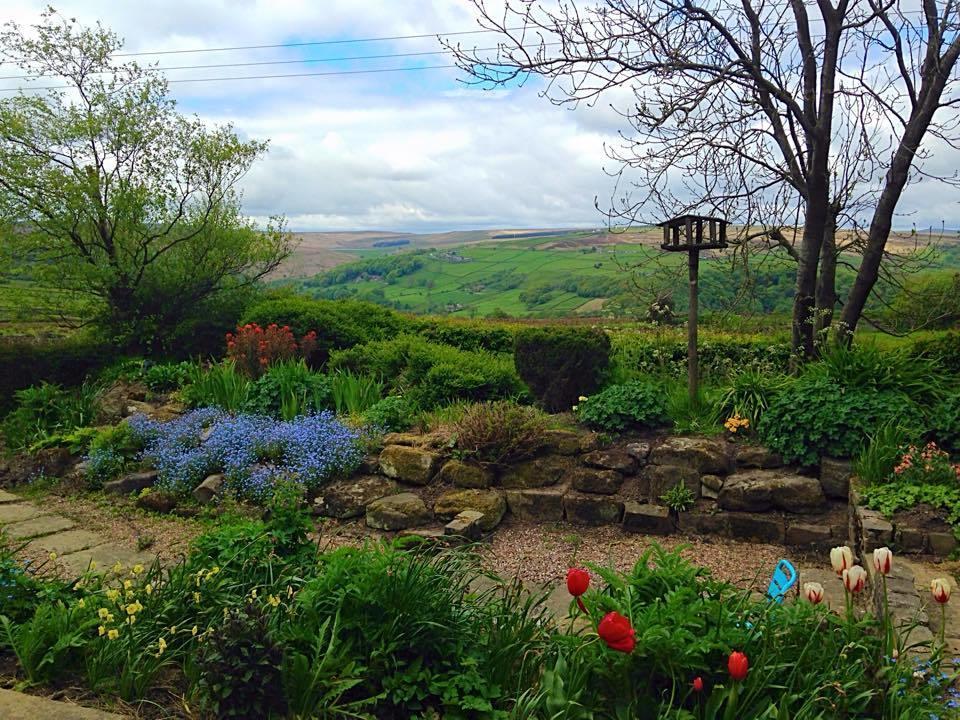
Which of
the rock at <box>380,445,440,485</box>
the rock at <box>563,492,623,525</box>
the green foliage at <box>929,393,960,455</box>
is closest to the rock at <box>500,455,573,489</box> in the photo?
the rock at <box>563,492,623,525</box>

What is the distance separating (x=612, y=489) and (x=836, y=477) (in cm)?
157

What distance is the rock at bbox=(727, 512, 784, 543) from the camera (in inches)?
197

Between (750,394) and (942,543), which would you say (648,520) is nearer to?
(750,394)

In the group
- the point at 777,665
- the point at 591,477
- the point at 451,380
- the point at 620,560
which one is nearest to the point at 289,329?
the point at 451,380

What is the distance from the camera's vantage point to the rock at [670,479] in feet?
17.4

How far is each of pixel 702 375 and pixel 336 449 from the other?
3610mm

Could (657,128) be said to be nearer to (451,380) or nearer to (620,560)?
(451,380)

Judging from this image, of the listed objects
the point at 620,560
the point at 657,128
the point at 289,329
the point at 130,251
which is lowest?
the point at 620,560

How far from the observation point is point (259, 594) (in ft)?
9.89

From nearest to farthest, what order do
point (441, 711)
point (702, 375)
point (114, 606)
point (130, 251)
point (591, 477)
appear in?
1. point (441, 711)
2. point (114, 606)
3. point (591, 477)
4. point (702, 375)
5. point (130, 251)

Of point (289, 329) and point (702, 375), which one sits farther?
point (289, 329)

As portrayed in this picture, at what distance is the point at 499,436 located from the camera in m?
5.65

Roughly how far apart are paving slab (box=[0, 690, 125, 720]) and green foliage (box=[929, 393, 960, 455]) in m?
5.15


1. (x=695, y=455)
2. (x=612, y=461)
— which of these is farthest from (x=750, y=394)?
(x=612, y=461)
